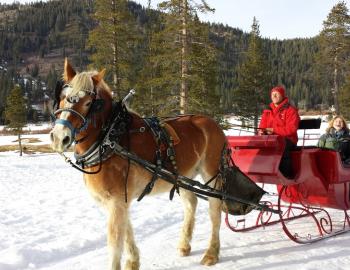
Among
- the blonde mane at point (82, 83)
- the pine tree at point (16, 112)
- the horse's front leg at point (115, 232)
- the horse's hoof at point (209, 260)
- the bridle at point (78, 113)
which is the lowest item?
the pine tree at point (16, 112)

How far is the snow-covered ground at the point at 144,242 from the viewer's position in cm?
553

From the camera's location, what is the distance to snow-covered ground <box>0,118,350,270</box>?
18.1 feet

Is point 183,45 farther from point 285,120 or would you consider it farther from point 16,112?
point 16,112

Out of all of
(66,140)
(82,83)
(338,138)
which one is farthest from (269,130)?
(66,140)

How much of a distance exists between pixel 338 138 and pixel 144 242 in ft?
A: 14.2

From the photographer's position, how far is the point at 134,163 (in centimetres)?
460

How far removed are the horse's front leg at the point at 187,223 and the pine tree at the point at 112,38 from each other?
1855cm

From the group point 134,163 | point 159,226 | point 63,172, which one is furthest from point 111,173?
point 63,172

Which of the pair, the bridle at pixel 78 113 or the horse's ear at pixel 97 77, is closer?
the bridle at pixel 78 113

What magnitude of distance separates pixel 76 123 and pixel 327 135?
18.9 feet

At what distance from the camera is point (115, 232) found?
4.41 m

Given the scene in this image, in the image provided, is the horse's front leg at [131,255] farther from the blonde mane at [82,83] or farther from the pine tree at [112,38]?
the pine tree at [112,38]

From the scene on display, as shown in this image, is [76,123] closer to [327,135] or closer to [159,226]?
[159,226]

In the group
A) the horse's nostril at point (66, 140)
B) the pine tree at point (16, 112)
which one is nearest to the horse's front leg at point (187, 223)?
the horse's nostril at point (66, 140)
